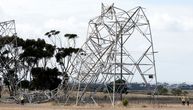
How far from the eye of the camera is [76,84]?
63.4 m

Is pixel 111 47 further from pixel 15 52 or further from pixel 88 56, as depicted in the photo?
pixel 15 52

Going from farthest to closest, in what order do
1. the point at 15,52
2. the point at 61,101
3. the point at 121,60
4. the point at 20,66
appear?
1. the point at 20,66
2. the point at 15,52
3. the point at 61,101
4. the point at 121,60

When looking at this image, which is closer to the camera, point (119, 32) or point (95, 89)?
point (119, 32)

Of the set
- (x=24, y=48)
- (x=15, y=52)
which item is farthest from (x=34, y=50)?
(x=15, y=52)

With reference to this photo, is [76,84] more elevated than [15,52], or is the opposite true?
[15,52]

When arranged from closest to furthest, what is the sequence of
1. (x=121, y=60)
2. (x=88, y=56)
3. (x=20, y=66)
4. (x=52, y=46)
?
1. (x=121, y=60)
2. (x=88, y=56)
3. (x=20, y=66)
4. (x=52, y=46)

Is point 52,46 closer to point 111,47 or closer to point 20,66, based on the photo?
point 20,66

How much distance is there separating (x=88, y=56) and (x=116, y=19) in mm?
6241

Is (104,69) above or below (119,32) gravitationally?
below

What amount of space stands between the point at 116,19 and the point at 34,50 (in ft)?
149

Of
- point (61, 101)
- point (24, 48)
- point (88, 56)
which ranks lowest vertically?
point (61, 101)

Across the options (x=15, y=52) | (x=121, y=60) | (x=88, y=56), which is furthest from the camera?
(x=15, y=52)

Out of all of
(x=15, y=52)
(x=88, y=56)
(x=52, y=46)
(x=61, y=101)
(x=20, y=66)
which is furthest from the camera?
(x=52, y=46)

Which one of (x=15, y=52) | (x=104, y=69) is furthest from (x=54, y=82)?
(x=104, y=69)
